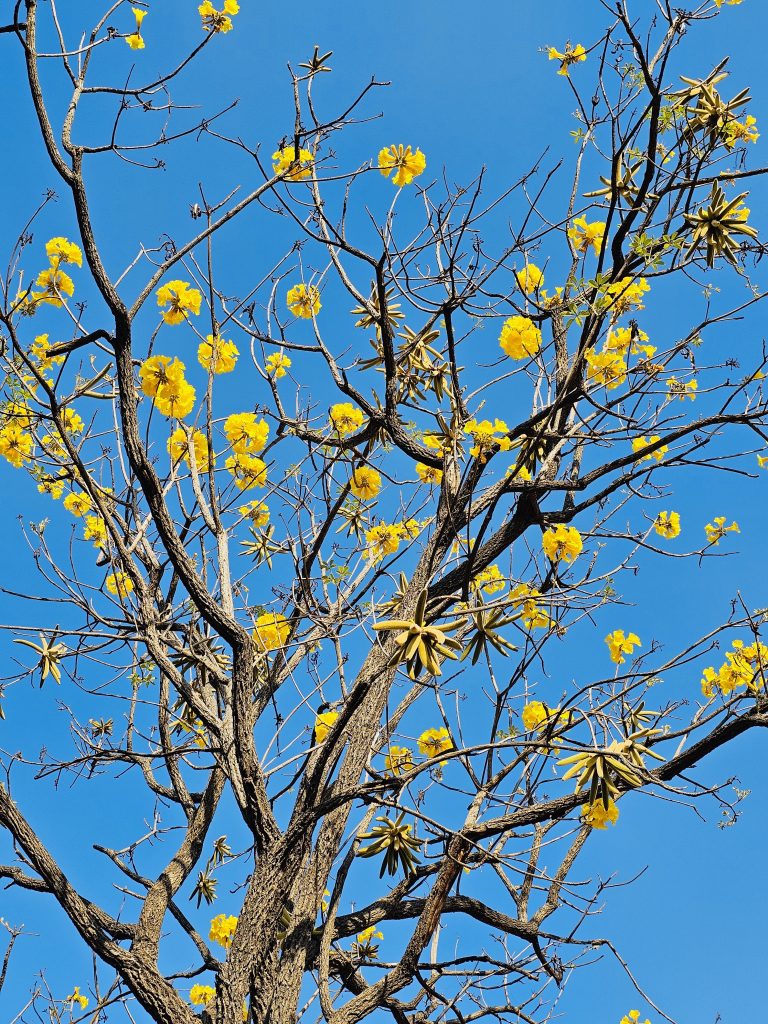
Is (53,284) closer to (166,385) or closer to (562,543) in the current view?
(166,385)

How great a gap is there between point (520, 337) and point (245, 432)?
4.54 feet

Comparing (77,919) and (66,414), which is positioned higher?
(66,414)

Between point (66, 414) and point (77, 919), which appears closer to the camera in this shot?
point (77, 919)

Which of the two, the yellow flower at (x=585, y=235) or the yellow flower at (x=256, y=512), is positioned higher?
the yellow flower at (x=585, y=235)

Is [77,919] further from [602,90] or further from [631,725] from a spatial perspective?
[602,90]

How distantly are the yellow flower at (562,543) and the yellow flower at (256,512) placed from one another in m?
1.55

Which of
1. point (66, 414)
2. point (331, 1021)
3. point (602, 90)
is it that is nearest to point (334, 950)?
point (331, 1021)

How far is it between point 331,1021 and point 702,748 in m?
1.81

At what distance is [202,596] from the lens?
373 centimetres

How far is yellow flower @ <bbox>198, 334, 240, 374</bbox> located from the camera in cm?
415

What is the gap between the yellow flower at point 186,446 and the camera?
434 centimetres

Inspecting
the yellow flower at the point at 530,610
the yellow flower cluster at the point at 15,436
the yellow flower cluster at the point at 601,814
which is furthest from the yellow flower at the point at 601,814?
the yellow flower cluster at the point at 15,436

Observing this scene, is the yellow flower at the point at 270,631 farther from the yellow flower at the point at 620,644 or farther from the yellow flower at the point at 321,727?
the yellow flower at the point at 620,644

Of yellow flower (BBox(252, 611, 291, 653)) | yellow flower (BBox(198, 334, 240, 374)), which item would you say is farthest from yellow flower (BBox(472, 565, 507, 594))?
yellow flower (BBox(198, 334, 240, 374))
